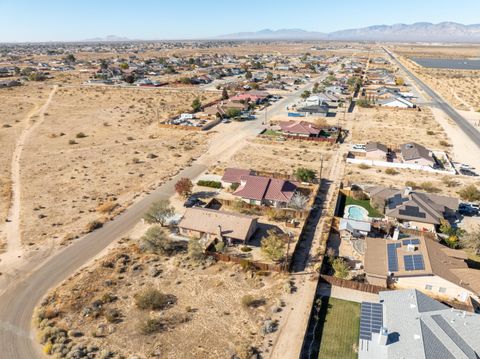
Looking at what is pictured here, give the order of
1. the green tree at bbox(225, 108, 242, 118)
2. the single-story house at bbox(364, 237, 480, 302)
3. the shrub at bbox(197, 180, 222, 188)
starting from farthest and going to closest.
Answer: the green tree at bbox(225, 108, 242, 118), the shrub at bbox(197, 180, 222, 188), the single-story house at bbox(364, 237, 480, 302)

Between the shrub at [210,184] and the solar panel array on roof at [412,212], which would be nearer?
the solar panel array on roof at [412,212]

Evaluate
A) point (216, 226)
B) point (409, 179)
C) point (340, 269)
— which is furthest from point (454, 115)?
point (216, 226)

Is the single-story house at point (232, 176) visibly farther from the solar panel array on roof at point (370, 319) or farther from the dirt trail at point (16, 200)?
the solar panel array on roof at point (370, 319)

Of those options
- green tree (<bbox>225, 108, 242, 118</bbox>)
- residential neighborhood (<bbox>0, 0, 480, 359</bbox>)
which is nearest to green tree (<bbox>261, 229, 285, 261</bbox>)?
residential neighborhood (<bbox>0, 0, 480, 359</bbox>)

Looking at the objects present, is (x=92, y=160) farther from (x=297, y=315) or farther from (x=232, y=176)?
(x=297, y=315)

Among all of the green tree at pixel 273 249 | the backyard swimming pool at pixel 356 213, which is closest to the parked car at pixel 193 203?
the green tree at pixel 273 249

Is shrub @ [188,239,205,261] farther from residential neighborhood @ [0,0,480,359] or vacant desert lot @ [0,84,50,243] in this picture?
vacant desert lot @ [0,84,50,243]

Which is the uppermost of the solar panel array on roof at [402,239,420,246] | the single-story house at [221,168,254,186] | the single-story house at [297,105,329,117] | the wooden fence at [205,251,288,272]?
the single-story house at [297,105,329,117]
